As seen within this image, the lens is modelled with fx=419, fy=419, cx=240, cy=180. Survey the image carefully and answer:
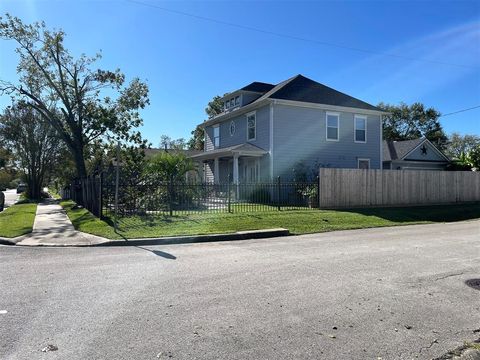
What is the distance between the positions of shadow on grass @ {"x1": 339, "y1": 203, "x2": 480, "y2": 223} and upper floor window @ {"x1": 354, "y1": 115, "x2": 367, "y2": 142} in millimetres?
7223

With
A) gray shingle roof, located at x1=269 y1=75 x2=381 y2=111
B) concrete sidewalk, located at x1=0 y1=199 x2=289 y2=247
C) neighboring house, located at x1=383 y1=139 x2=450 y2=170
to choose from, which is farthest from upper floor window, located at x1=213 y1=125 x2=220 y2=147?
concrete sidewalk, located at x1=0 y1=199 x2=289 y2=247

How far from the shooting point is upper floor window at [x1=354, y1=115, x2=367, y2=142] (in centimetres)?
2641

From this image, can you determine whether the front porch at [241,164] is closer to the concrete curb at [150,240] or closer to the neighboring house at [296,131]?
the neighboring house at [296,131]

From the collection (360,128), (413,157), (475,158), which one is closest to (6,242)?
(360,128)

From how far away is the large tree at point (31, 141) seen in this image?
4222cm

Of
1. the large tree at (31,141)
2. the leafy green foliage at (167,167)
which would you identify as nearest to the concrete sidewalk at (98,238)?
the leafy green foliage at (167,167)

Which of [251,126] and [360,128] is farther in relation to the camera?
[360,128]

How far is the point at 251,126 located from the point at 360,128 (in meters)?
6.93

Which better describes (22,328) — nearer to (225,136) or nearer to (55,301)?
(55,301)

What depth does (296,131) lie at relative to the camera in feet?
79.7

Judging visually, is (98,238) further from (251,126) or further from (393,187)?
(251,126)

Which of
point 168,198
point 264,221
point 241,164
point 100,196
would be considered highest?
point 241,164

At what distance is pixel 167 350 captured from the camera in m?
4.00

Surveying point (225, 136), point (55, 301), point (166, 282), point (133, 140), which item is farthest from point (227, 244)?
point (133, 140)
